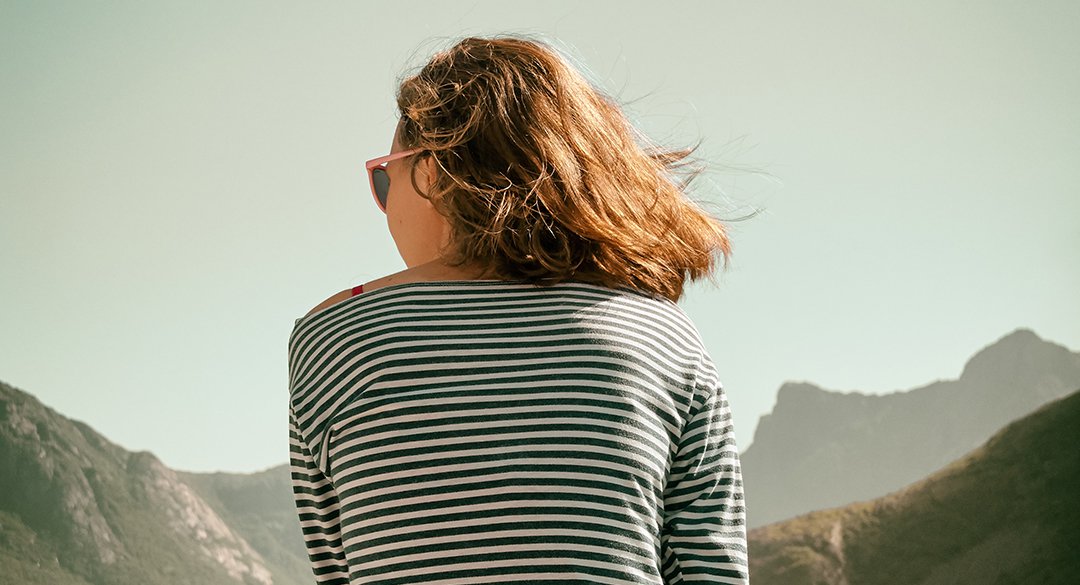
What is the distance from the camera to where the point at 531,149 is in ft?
3.07

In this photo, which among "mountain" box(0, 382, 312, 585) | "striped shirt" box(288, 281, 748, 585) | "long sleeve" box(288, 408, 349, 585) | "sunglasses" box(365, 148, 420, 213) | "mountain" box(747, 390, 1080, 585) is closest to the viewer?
"striped shirt" box(288, 281, 748, 585)

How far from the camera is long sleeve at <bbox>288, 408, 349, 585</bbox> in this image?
34.6 inches

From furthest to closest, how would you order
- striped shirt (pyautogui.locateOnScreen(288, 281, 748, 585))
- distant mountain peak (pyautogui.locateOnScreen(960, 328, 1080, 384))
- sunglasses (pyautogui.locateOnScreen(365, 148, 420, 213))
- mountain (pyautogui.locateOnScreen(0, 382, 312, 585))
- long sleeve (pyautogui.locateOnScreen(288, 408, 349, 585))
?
distant mountain peak (pyautogui.locateOnScreen(960, 328, 1080, 384)) → mountain (pyautogui.locateOnScreen(0, 382, 312, 585)) → sunglasses (pyautogui.locateOnScreen(365, 148, 420, 213)) → long sleeve (pyautogui.locateOnScreen(288, 408, 349, 585)) → striped shirt (pyautogui.locateOnScreen(288, 281, 748, 585))

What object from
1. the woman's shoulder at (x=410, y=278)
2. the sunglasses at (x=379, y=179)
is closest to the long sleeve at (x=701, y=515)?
the woman's shoulder at (x=410, y=278)

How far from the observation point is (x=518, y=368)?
82 centimetres

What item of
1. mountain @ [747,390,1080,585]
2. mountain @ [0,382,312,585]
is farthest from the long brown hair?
mountain @ [0,382,312,585]

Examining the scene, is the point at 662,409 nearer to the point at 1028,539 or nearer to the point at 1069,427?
the point at 1028,539

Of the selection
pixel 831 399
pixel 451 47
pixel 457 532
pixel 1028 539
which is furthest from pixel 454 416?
pixel 831 399

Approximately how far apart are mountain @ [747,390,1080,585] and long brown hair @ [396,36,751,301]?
Answer: 12152 millimetres

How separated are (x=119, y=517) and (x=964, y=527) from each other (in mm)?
15723

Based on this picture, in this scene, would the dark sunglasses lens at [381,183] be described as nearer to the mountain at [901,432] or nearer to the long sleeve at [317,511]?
the long sleeve at [317,511]

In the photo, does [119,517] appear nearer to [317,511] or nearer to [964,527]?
[964,527]

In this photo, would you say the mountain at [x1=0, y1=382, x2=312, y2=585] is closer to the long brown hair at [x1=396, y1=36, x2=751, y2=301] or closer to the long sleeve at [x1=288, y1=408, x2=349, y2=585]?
the long sleeve at [x1=288, y1=408, x2=349, y2=585]

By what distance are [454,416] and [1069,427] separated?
14.6 metres
